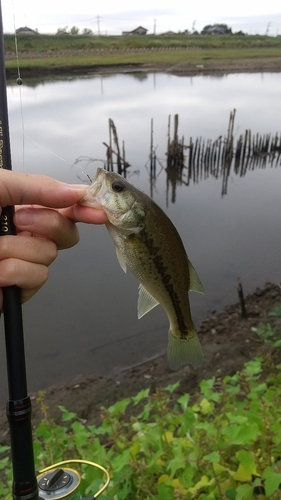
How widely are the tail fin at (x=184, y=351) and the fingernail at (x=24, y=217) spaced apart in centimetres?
83

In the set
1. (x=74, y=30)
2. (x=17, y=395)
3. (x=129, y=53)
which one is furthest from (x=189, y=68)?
(x=17, y=395)

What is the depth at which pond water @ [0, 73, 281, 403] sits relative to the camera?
7957 mm

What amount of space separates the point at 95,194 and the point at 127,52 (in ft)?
233

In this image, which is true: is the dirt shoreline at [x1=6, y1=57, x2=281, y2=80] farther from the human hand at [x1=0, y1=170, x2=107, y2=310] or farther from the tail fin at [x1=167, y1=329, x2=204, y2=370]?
the tail fin at [x1=167, y1=329, x2=204, y2=370]

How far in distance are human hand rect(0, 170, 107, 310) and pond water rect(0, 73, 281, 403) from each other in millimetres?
651

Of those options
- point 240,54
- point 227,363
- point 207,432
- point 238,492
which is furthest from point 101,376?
point 240,54

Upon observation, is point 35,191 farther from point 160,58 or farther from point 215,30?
point 215,30

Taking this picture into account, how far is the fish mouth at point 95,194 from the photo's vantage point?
1.89 metres

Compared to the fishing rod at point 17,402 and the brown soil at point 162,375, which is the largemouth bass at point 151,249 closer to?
the fishing rod at point 17,402

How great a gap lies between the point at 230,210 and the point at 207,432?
38.4 ft

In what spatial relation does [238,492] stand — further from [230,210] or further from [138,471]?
[230,210]

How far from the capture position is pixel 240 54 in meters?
65.8

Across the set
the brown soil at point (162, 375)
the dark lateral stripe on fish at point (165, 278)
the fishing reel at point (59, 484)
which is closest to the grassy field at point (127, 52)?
the brown soil at point (162, 375)

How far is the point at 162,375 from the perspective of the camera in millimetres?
6832
